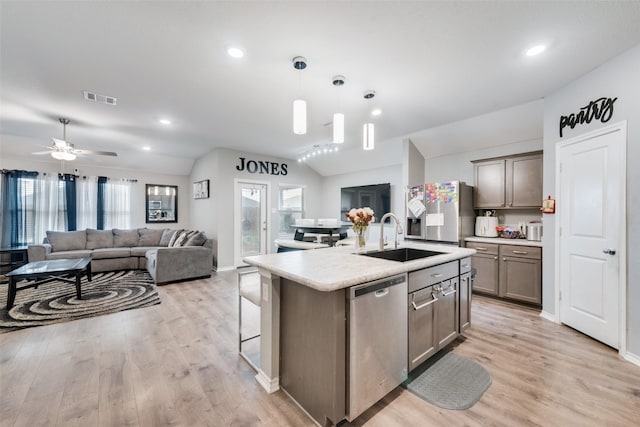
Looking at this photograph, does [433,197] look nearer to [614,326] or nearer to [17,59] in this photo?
[614,326]

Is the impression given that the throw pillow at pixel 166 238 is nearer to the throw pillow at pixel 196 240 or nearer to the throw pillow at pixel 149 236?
the throw pillow at pixel 149 236

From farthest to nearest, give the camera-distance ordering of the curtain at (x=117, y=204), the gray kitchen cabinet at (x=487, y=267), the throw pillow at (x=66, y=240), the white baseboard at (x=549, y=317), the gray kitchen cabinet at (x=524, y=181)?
the curtain at (x=117, y=204), the throw pillow at (x=66, y=240), the gray kitchen cabinet at (x=487, y=267), the gray kitchen cabinet at (x=524, y=181), the white baseboard at (x=549, y=317)

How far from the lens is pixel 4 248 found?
5.05 meters

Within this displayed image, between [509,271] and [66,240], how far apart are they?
26.6 ft

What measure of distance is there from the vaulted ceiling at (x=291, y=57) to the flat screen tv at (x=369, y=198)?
1829 millimetres

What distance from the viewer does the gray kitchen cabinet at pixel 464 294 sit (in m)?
2.43

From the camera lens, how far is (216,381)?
1935 mm

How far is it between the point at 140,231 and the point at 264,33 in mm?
6091

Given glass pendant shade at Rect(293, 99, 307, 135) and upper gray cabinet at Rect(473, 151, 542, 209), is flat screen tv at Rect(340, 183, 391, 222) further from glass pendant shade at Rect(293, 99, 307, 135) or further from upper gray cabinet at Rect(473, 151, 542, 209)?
glass pendant shade at Rect(293, 99, 307, 135)

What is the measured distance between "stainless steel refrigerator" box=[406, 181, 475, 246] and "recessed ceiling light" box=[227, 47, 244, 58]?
337cm

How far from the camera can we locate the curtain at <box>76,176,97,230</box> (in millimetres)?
5918

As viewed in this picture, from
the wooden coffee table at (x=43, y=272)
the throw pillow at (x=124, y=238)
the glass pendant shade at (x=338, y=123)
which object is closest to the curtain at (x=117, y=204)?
the throw pillow at (x=124, y=238)

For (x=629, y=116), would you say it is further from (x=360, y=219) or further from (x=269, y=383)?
(x=269, y=383)

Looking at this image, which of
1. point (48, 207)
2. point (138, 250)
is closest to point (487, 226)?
point (138, 250)
